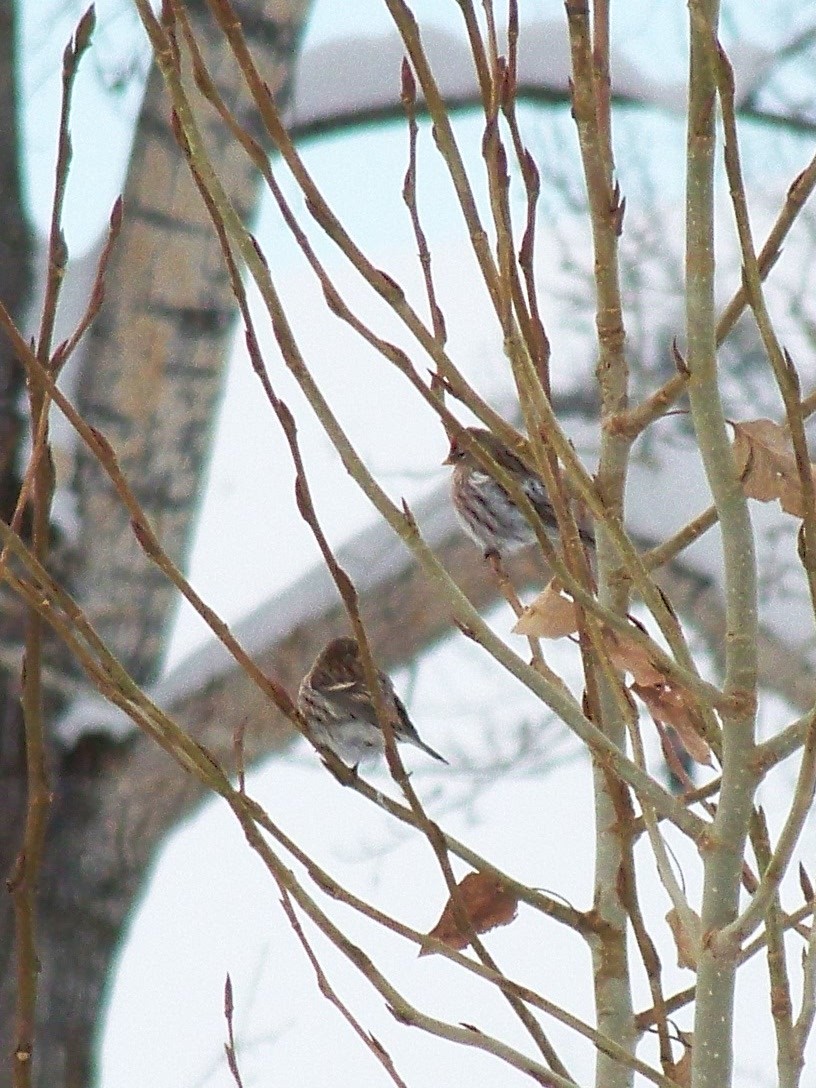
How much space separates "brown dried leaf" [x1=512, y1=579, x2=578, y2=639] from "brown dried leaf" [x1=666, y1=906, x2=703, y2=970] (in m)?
0.22

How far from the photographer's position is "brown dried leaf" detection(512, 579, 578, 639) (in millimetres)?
1116

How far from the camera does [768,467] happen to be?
1019 millimetres

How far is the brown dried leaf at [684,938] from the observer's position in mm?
958

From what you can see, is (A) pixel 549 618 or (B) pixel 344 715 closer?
(A) pixel 549 618

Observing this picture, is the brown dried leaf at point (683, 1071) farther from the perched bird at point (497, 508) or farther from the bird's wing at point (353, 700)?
the perched bird at point (497, 508)

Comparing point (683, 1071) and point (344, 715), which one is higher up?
point (344, 715)

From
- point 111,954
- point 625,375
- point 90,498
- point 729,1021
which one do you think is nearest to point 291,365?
point 625,375

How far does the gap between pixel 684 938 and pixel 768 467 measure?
0.34 m

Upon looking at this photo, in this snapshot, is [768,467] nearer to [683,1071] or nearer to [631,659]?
[631,659]

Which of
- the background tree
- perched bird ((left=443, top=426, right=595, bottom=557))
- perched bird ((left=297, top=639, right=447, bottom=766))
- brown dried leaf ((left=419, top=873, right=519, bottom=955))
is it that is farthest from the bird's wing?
the background tree

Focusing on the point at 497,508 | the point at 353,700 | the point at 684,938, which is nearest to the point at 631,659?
the point at 684,938

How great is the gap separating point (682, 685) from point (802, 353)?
4408 mm

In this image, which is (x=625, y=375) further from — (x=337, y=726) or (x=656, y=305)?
(x=656, y=305)

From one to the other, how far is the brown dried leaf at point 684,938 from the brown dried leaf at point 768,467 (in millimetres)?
281
